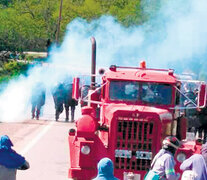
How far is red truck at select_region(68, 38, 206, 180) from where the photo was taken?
15.2 meters

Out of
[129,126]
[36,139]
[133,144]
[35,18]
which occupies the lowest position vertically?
[36,139]

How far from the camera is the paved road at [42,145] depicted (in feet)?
61.2

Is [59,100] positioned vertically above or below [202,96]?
below

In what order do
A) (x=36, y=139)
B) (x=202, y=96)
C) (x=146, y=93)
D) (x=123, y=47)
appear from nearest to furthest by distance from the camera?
(x=202, y=96), (x=146, y=93), (x=36, y=139), (x=123, y=47)

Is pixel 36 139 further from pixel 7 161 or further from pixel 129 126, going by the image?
pixel 7 161

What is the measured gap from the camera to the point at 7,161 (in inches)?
476

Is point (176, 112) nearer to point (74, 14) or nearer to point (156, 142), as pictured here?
point (156, 142)

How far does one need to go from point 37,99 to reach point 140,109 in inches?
686

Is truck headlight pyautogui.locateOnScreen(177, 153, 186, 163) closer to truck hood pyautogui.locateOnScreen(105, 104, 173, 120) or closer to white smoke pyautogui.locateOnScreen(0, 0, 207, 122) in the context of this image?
truck hood pyautogui.locateOnScreen(105, 104, 173, 120)

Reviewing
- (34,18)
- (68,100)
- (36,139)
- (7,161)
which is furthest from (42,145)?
(34,18)

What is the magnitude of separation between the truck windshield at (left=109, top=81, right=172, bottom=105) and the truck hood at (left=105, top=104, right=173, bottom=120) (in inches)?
11.2

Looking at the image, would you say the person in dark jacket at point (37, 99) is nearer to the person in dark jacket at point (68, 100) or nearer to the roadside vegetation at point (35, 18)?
Answer: the person in dark jacket at point (68, 100)

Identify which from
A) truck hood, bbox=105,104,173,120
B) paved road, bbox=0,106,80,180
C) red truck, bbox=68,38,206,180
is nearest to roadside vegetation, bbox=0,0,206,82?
paved road, bbox=0,106,80,180

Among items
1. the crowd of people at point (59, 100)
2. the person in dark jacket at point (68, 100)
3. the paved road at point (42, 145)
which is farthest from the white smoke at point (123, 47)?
the paved road at point (42, 145)
